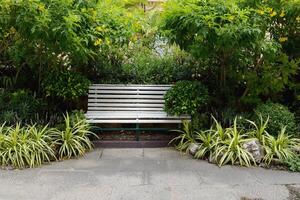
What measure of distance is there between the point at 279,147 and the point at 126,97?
279 centimetres

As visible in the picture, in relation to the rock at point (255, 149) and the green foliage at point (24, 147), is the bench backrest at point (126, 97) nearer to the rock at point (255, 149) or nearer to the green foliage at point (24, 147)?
the green foliage at point (24, 147)

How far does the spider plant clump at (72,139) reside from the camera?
5676 millimetres

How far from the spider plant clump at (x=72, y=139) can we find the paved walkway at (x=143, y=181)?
0.20m

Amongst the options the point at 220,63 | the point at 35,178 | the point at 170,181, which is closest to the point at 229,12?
the point at 220,63

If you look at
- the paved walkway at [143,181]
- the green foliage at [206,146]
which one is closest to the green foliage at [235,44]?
the green foliage at [206,146]

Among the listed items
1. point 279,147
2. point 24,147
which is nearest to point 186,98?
point 279,147

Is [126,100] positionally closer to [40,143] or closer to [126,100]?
[126,100]

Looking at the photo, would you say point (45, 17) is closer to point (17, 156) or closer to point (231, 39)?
point (17, 156)

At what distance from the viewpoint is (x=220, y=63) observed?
669 cm

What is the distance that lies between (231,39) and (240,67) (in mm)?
1396

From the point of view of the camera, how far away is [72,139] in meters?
5.77

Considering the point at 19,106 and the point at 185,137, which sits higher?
the point at 19,106

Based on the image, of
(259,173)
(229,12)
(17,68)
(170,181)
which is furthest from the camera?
(17,68)

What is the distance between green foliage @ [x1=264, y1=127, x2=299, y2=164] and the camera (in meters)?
5.36
